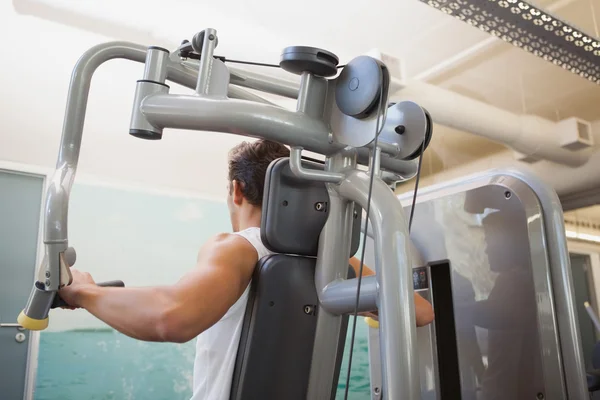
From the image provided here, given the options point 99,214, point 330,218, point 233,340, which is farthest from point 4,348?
point 330,218

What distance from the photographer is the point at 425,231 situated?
1356 millimetres

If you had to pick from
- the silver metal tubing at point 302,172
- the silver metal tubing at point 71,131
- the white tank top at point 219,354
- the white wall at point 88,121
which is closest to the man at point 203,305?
the white tank top at point 219,354

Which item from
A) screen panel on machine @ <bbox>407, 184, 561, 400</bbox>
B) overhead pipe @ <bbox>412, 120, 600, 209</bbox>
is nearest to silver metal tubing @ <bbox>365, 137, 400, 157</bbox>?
screen panel on machine @ <bbox>407, 184, 561, 400</bbox>

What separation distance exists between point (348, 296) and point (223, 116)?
1.02 feet

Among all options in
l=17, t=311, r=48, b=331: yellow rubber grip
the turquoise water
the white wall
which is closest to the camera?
l=17, t=311, r=48, b=331: yellow rubber grip

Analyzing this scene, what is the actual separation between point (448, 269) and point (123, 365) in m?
2.41

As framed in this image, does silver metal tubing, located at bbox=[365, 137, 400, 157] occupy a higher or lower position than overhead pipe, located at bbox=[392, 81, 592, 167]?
lower

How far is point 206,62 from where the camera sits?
0.78 meters

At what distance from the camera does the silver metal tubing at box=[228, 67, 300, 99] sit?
0.85 m

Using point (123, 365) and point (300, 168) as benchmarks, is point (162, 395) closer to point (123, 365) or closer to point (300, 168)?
point (123, 365)

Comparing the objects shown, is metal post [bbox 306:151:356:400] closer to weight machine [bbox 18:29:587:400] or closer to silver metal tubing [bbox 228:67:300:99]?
weight machine [bbox 18:29:587:400]

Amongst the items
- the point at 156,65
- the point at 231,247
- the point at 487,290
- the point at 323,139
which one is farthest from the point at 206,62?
the point at 487,290

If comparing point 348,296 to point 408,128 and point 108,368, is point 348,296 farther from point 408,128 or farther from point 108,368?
A: point 108,368

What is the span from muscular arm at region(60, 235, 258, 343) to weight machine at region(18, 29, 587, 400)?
0.04 m
